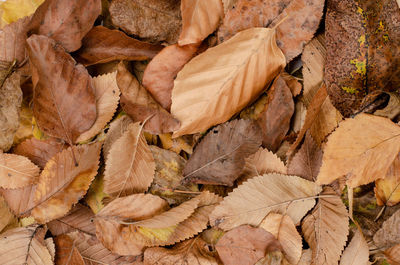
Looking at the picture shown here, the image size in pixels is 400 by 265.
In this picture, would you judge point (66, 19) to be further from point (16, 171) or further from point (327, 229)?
point (327, 229)

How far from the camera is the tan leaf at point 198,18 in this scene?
33.9 inches

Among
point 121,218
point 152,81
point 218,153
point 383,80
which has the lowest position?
point 121,218

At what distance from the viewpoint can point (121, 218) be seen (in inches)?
34.6

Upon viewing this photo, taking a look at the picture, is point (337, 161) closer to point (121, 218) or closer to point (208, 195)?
point (208, 195)

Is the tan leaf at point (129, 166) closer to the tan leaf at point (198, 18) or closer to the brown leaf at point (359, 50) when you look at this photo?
the tan leaf at point (198, 18)

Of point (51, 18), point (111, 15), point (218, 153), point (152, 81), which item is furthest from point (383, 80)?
point (51, 18)

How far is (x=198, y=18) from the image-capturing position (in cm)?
87

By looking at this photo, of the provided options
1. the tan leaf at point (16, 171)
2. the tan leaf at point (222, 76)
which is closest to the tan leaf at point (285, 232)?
the tan leaf at point (222, 76)

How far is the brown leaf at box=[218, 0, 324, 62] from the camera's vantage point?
84 centimetres

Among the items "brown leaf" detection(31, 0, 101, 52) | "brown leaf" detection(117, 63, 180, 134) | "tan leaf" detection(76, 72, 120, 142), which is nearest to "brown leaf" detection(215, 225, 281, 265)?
"brown leaf" detection(117, 63, 180, 134)

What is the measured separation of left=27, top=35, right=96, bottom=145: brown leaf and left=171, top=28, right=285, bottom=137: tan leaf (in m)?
0.21

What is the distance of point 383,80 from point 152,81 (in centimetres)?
47

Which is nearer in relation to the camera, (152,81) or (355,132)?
(355,132)

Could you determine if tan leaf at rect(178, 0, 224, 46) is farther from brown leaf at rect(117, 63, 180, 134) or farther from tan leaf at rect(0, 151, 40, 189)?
tan leaf at rect(0, 151, 40, 189)
